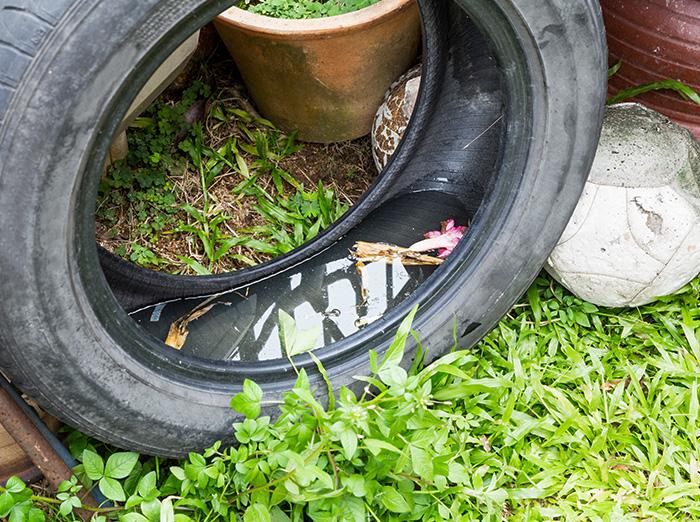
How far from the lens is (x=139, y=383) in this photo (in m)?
1.73

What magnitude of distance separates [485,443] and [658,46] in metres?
1.28

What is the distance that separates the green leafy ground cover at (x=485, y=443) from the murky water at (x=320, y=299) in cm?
26

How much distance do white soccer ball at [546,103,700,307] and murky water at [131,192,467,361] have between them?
369mm

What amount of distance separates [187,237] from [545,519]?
4.81 feet

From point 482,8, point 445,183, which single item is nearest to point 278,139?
point 445,183

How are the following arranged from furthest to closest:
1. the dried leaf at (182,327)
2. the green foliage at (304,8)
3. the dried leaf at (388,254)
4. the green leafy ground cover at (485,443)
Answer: the green foliage at (304,8) < the dried leaf at (388,254) < the dried leaf at (182,327) < the green leafy ground cover at (485,443)

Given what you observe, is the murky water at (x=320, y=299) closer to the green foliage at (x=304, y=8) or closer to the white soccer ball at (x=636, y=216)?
the white soccer ball at (x=636, y=216)

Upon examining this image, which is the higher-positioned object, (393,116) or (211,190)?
(393,116)

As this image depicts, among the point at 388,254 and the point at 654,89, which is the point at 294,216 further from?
the point at 654,89

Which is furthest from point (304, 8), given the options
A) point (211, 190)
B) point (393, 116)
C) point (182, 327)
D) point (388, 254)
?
point (182, 327)

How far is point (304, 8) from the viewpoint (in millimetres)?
2740

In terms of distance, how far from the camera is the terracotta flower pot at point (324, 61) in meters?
2.50

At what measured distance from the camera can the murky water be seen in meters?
2.09

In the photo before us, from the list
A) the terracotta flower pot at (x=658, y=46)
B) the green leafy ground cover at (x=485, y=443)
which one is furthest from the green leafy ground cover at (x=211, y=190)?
the terracotta flower pot at (x=658, y=46)
